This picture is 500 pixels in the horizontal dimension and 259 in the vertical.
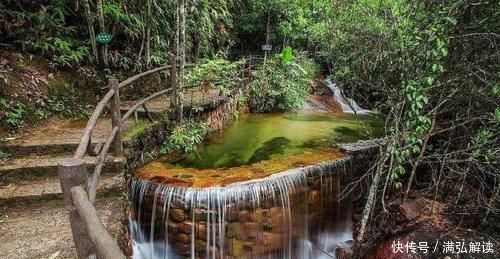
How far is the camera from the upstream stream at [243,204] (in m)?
4.56

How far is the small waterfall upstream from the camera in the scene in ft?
14.9

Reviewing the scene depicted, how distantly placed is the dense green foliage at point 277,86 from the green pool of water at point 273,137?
352mm

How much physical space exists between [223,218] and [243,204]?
0.32m

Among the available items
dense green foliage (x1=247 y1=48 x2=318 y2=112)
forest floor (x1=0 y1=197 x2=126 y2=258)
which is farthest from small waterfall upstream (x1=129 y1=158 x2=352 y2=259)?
dense green foliage (x1=247 y1=48 x2=318 y2=112)

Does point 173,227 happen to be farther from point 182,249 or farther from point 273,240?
point 273,240

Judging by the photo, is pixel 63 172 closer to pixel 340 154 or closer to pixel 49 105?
pixel 49 105

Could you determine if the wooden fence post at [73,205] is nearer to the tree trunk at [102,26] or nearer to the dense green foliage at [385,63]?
the dense green foliage at [385,63]

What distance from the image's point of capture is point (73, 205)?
1.75 metres

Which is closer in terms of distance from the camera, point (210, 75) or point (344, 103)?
point (210, 75)

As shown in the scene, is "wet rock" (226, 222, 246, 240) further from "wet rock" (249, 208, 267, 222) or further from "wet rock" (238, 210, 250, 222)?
"wet rock" (249, 208, 267, 222)

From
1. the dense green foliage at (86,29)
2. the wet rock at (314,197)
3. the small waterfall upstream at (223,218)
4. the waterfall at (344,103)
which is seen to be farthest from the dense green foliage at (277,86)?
the small waterfall upstream at (223,218)

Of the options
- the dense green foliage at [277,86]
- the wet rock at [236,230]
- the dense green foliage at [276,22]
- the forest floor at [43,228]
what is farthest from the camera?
the dense green foliage at [276,22]

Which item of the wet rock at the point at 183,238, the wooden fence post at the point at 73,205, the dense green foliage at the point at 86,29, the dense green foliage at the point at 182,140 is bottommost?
the wet rock at the point at 183,238

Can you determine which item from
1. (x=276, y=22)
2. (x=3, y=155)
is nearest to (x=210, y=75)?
(x=3, y=155)
